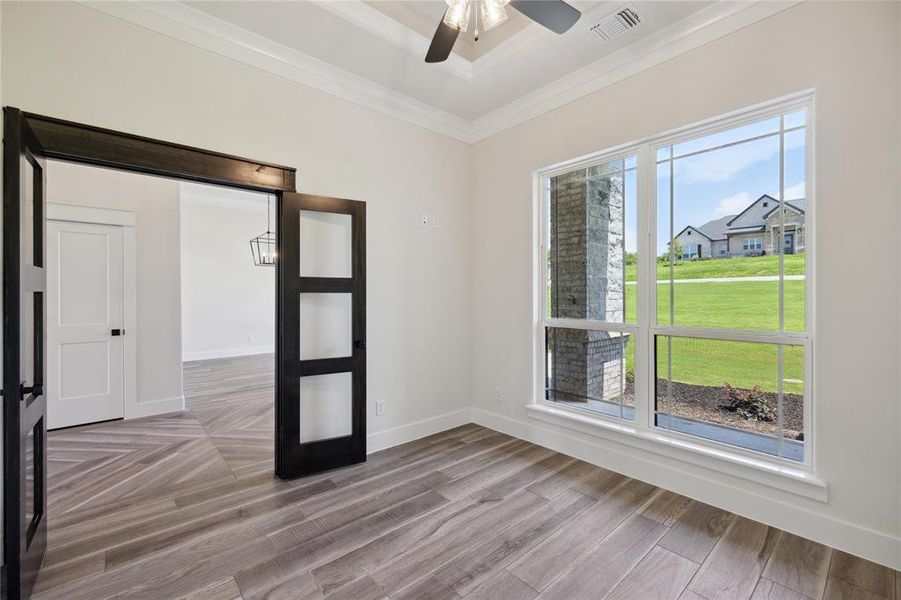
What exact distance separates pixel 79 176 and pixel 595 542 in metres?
5.76

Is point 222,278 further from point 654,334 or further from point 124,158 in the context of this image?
point 654,334

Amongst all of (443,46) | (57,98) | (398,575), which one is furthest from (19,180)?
(398,575)

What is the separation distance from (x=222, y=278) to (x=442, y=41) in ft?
25.7

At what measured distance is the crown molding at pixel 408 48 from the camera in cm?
233

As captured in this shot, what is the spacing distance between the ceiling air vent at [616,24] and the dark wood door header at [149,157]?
2.37 meters

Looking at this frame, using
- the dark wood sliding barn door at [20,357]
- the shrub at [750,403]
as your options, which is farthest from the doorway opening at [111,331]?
the shrub at [750,403]

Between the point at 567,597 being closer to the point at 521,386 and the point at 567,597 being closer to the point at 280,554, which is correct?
the point at 280,554

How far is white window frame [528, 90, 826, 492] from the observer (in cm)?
217

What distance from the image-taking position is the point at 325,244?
10.1 ft

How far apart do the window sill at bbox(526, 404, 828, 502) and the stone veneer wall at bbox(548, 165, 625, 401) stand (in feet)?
0.75

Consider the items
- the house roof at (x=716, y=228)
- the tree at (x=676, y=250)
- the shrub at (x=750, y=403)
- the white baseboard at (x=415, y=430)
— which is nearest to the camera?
the shrub at (x=750, y=403)

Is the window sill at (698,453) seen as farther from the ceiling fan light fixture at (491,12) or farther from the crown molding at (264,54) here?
the crown molding at (264,54)

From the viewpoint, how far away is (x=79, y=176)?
408cm

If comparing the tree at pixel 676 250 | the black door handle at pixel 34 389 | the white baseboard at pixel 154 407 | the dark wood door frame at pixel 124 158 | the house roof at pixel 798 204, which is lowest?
the white baseboard at pixel 154 407
